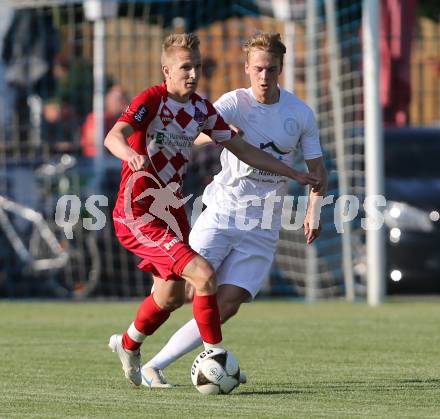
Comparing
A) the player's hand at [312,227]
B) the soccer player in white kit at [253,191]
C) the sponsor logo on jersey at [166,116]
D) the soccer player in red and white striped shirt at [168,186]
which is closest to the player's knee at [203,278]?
the soccer player in red and white striped shirt at [168,186]

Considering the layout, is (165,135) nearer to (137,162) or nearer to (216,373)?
(137,162)

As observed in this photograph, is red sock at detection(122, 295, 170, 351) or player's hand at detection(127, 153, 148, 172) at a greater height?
player's hand at detection(127, 153, 148, 172)

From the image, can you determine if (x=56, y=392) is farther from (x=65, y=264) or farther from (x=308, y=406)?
(x=65, y=264)

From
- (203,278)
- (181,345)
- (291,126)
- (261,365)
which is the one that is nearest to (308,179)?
(291,126)

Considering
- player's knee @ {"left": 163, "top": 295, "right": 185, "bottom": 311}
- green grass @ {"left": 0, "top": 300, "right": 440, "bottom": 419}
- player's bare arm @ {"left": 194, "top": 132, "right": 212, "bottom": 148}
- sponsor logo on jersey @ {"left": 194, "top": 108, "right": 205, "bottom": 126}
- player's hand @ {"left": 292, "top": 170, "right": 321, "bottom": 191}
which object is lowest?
green grass @ {"left": 0, "top": 300, "right": 440, "bottom": 419}

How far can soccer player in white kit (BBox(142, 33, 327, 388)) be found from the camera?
7590 millimetres

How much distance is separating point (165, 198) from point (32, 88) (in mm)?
8871

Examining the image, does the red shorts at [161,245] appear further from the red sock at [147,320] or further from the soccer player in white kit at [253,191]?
the soccer player in white kit at [253,191]

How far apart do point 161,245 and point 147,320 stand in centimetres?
51

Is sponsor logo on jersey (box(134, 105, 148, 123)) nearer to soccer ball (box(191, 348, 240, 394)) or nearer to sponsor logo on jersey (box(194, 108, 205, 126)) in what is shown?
sponsor logo on jersey (box(194, 108, 205, 126))

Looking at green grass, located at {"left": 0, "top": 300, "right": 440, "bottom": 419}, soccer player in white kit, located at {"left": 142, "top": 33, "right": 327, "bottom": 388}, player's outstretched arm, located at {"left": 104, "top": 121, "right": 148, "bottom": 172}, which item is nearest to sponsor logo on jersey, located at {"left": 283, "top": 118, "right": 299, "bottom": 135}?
soccer player in white kit, located at {"left": 142, "top": 33, "right": 327, "bottom": 388}

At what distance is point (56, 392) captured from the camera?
277 inches

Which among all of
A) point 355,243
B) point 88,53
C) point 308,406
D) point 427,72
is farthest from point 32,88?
point 427,72

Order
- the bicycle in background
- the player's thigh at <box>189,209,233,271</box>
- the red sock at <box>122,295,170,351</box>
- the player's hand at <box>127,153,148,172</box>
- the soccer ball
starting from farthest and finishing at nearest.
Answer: the bicycle in background → the player's thigh at <box>189,209,233,271</box> → the red sock at <box>122,295,170,351</box> → the soccer ball → the player's hand at <box>127,153,148,172</box>
